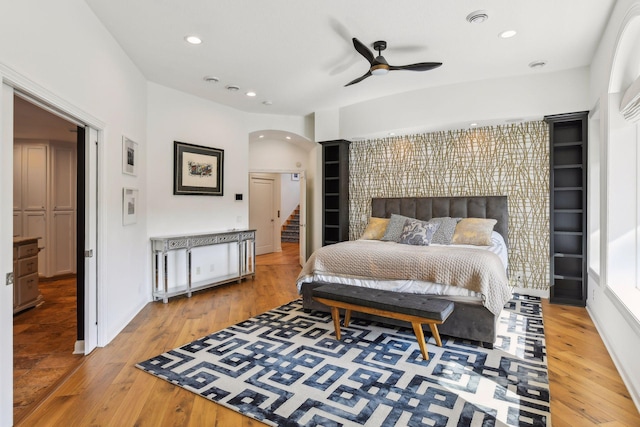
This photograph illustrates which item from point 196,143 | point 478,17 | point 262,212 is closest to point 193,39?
point 196,143

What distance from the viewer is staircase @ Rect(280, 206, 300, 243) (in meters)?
11.2

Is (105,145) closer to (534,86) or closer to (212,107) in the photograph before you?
(212,107)

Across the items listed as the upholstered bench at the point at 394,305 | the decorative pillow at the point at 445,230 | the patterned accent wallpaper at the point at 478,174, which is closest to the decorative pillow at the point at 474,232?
the decorative pillow at the point at 445,230

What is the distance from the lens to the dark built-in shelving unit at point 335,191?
610cm

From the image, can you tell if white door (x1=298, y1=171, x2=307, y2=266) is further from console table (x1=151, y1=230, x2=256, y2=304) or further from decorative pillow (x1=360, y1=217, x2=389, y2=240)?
decorative pillow (x1=360, y1=217, x2=389, y2=240)

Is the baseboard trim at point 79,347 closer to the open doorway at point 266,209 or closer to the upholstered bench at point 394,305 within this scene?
the upholstered bench at point 394,305

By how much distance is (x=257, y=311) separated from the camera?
4.12 meters

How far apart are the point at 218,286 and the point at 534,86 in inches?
202

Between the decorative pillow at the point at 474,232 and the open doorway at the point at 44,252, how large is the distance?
4.19 meters

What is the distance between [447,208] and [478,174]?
2.12 ft

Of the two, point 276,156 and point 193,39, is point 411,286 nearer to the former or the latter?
point 193,39

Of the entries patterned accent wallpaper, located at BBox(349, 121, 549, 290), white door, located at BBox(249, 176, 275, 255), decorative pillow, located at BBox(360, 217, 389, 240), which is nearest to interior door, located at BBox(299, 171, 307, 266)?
patterned accent wallpaper, located at BBox(349, 121, 549, 290)

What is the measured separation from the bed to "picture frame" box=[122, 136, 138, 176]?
86.9 inches

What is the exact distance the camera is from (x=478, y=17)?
3059mm
